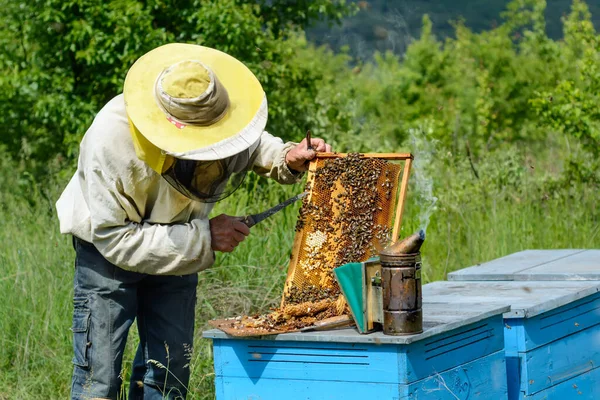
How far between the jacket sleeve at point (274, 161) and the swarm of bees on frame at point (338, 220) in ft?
0.46

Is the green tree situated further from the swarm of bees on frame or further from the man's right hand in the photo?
the man's right hand

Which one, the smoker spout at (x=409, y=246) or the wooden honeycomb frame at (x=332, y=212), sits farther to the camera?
the wooden honeycomb frame at (x=332, y=212)

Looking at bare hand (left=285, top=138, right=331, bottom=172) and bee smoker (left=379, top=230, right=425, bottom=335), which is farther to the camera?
bare hand (left=285, top=138, right=331, bottom=172)

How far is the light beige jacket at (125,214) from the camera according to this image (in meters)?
3.39

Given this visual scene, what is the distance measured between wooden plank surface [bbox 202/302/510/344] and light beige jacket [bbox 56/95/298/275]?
1.32 feet

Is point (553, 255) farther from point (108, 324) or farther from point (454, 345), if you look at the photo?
point (108, 324)

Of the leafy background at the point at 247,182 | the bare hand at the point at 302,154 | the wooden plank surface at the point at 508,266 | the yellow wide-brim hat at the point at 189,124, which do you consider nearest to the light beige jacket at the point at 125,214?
the yellow wide-brim hat at the point at 189,124

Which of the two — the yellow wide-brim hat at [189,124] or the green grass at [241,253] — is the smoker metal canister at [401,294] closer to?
the yellow wide-brim hat at [189,124]

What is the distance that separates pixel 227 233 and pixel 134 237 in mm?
355

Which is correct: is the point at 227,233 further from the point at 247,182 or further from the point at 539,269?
the point at 247,182

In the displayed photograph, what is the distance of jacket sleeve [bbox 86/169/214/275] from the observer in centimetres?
339

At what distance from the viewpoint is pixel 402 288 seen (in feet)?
9.50

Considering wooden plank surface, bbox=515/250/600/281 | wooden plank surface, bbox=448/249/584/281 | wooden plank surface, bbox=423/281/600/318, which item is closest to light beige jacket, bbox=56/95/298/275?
wooden plank surface, bbox=423/281/600/318

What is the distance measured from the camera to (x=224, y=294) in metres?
5.46
